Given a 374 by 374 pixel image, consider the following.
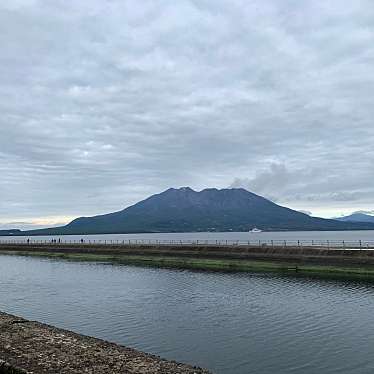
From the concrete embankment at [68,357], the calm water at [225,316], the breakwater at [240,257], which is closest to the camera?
the concrete embankment at [68,357]

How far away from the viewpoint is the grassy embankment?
5784cm

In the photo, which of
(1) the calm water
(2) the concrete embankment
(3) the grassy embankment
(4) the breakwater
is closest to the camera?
(2) the concrete embankment

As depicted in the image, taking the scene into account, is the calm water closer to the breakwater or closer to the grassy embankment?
the grassy embankment

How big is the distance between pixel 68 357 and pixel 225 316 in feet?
63.9

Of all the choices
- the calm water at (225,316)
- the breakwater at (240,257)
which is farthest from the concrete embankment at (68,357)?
the breakwater at (240,257)

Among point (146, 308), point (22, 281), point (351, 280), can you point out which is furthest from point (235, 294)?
point (22, 281)

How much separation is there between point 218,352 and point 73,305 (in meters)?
20.6

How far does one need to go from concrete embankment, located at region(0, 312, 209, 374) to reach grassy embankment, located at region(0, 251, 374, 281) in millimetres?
41865

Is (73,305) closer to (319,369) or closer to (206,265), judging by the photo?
(319,369)

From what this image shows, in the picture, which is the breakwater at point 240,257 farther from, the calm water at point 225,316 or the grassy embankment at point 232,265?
the calm water at point 225,316

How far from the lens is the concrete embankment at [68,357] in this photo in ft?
54.3

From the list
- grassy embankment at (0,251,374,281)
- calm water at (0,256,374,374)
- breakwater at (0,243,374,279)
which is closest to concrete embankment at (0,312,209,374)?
calm water at (0,256,374,374)

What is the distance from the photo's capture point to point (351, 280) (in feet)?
175

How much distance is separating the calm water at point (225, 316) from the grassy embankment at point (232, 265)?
6.38m
